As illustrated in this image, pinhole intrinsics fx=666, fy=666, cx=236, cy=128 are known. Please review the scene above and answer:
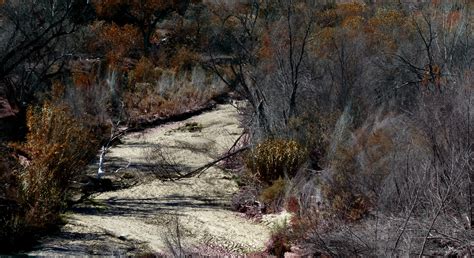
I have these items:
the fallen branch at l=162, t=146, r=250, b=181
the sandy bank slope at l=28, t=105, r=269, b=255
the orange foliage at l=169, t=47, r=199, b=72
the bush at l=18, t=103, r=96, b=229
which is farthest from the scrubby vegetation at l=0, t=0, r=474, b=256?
the sandy bank slope at l=28, t=105, r=269, b=255

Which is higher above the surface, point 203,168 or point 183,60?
point 183,60

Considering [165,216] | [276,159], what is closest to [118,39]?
[276,159]

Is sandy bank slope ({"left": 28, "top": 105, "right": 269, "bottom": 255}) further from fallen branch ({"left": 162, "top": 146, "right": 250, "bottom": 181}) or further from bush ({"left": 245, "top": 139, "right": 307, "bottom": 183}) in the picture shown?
bush ({"left": 245, "top": 139, "right": 307, "bottom": 183})

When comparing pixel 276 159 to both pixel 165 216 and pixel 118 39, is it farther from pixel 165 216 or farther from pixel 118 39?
pixel 118 39

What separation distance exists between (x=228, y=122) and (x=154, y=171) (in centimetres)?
803

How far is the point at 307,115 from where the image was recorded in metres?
16.0

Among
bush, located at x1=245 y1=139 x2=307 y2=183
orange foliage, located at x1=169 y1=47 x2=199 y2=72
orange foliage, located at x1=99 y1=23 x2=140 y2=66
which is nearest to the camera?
bush, located at x1=245 y1=139 x2=307 y2=183

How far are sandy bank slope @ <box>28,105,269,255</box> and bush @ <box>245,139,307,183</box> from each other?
98cm

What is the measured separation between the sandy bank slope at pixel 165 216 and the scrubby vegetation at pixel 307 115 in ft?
1.88

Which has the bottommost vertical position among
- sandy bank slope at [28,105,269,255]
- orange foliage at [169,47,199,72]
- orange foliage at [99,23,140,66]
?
sandy bank slope at [28,105,269,255]

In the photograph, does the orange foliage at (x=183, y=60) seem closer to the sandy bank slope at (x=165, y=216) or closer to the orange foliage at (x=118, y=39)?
the orange foliage at (x=118, y=39)

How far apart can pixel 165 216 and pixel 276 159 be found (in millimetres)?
2903

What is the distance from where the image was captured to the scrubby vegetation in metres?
8.52

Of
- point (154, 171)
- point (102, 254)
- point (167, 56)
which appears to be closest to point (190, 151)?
point (154, 171)
